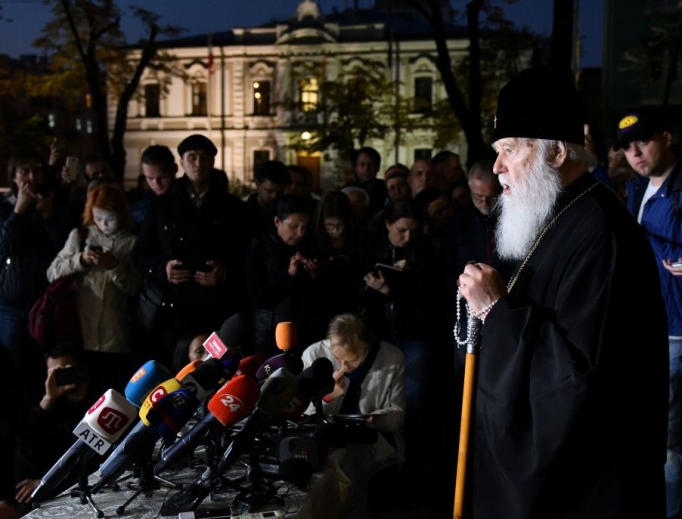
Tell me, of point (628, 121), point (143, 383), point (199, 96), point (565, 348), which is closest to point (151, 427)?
point (143, 383)

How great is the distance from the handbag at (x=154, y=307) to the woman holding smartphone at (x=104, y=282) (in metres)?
0.33

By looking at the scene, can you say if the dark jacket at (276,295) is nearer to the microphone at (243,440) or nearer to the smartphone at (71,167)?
the microphone at (243,440)

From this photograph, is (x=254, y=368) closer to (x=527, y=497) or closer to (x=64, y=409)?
(x=527, y=497)

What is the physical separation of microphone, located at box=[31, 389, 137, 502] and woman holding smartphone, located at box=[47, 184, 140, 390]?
2807 mm

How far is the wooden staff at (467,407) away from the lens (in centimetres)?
272

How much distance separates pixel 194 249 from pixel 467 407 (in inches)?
127

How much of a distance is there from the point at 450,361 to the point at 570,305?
379 centimetres

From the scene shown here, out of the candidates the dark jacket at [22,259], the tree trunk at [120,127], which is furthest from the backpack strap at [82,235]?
the tree trunk at [120,127]

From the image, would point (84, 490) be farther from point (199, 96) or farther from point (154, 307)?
point (199, 96)

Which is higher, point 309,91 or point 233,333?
point 309,91

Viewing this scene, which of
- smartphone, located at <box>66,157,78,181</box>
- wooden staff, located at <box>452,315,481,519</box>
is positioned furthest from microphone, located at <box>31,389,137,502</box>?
smartphone, located at <box>66,157,78,181</box>

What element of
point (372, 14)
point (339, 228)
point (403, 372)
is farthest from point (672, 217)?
point (372, 14)

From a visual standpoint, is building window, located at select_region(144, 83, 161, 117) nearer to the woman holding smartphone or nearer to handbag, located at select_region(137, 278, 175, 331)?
the woman holding smartphone

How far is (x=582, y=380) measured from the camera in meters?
2.31
